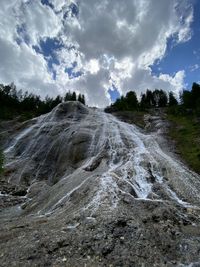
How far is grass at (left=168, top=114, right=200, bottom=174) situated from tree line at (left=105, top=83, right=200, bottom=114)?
16.4 ft

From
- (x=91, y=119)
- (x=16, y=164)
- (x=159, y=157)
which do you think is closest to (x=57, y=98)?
(x=91, y=119)

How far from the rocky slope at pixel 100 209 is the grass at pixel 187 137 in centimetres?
622

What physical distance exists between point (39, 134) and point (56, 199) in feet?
96.7

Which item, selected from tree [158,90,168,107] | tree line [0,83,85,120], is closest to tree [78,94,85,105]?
tree line [0,83,85,120]

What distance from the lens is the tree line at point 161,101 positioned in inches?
3247

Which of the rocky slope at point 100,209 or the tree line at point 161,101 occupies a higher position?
the tree line at point 161,101

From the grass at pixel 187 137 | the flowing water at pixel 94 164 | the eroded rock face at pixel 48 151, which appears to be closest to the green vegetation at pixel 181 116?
the grass at pixel 187 137

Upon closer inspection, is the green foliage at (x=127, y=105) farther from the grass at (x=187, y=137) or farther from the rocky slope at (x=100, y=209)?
the rocky slope at (x=100, y=209)

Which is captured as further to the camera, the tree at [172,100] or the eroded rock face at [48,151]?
the tree at [172,100]

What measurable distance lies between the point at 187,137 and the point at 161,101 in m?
65.6

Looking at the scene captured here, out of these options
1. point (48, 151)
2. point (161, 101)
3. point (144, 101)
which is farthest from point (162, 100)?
point (48, 151)

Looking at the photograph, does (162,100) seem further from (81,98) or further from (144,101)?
(81,98)

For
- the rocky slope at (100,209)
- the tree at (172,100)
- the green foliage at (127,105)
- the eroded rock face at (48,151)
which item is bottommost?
the rocky slope at (100,209)

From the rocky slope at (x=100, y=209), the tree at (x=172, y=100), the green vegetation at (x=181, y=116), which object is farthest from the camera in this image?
the tree at (x=172, y=100)
